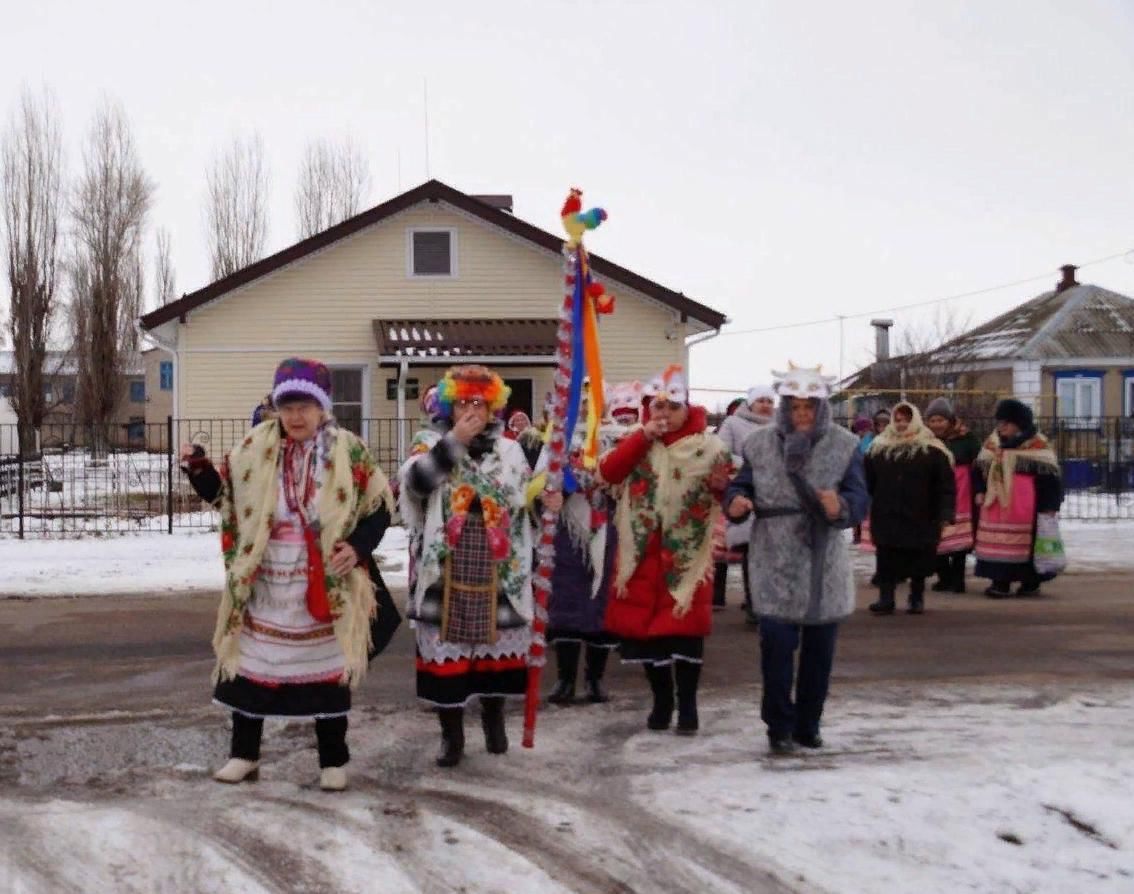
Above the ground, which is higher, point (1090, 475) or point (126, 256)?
point (126, 256)

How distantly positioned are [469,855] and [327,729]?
1024 mm

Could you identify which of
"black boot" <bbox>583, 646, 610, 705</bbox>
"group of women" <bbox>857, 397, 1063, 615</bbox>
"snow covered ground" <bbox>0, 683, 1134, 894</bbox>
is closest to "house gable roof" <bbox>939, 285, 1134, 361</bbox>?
"group of women" <bbox>857, 397, 1063, 615</bbox>

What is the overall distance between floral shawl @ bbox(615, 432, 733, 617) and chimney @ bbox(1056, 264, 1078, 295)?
3507 centimetres

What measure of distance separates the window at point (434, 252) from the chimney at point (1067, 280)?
883 inches

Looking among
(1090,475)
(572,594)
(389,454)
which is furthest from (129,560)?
(1090,475)

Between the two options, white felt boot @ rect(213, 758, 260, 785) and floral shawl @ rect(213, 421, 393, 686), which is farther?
white felt boot @ rect(213, 758, 260, 785)

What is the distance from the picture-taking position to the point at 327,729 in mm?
5375

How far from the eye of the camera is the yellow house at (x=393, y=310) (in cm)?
2222

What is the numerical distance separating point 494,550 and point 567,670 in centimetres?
171

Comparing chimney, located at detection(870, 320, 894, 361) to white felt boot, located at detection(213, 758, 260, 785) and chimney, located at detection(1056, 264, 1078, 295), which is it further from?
white felt boot, located at detection(213, 758, 260, 785)

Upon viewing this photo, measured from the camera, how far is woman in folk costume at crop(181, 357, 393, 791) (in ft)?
17.2

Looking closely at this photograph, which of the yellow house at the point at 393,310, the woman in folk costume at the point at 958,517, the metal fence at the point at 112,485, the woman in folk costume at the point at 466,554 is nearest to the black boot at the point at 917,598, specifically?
the woman in folk costume at the point at 958,517

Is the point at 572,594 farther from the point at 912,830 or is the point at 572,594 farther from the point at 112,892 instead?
the point at 112,892

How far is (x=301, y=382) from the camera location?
523cm
